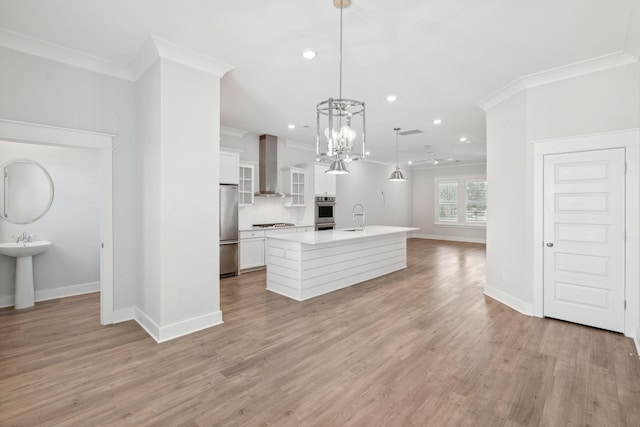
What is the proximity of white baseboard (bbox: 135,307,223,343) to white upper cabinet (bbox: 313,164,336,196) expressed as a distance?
456 centimetres

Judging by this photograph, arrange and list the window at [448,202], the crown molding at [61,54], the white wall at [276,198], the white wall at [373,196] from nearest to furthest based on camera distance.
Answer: the crown molding at [61,54], the white wall at [276,198], the white wall at [373,196], the window at [448,202]

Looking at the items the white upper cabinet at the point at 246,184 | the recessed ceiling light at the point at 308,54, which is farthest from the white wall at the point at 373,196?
the recessed ceiling light at the point at 308,54

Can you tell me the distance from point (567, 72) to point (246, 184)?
542 centimetres

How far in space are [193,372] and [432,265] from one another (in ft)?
18.9

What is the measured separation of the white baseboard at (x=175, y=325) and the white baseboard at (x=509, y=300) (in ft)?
Answer: 12.4

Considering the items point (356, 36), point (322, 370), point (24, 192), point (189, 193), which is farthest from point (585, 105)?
point (24, 192)

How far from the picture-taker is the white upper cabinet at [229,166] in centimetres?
570

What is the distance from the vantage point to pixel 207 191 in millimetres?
3432

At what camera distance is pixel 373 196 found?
416 inches

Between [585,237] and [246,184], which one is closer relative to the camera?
[585,237]

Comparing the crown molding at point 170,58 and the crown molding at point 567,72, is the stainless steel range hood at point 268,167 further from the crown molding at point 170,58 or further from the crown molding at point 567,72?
the crown molding at point 567,72

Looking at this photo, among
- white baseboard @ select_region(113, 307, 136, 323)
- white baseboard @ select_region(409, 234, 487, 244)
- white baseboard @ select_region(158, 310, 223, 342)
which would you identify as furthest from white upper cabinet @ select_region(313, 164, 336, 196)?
white baseboard @ select_region(409, 234, 487, 244)

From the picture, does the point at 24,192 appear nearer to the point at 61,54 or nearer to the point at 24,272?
the point at 24,272

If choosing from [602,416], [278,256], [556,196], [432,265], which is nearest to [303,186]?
[278,256]
